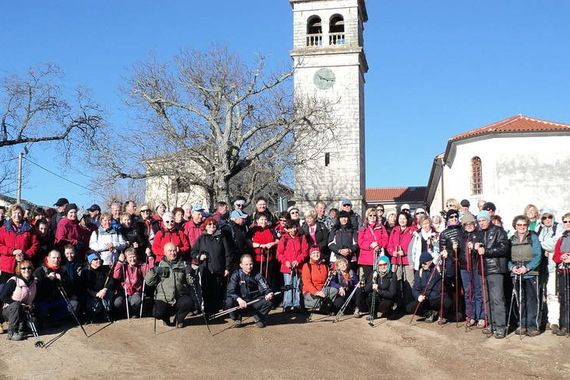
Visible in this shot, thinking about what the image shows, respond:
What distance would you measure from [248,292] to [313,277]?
1334mm

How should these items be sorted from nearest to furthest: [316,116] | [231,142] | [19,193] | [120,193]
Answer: [231,142], [316,116], [19,193], [120,193]

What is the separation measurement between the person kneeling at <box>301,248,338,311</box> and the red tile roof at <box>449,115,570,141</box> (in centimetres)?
2200

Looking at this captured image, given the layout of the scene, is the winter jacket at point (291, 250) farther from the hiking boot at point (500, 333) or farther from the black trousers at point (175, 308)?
the hiking boot at point (500, 333)

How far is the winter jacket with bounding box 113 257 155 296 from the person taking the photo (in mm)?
9578

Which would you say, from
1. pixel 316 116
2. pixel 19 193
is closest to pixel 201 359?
pixel 316 116

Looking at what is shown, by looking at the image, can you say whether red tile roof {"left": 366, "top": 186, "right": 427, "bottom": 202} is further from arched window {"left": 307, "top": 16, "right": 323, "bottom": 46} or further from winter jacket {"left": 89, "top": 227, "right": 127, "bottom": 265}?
winter jacket {"left": 89, "top": 227, "right": 127, "bottom": 265}

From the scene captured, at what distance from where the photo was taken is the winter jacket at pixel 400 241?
33.5 feet

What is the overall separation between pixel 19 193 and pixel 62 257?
20834 mm

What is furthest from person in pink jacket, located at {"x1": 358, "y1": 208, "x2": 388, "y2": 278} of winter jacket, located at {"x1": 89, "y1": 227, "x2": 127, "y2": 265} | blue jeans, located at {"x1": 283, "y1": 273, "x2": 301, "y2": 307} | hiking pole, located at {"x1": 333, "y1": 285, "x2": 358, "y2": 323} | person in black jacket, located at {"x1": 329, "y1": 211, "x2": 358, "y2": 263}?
winter jacket, located at {"x1": 89, "y1": 227, "x2": 127, "y2": 265}

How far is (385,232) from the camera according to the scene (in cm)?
1037

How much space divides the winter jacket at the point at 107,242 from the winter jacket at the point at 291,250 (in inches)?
102

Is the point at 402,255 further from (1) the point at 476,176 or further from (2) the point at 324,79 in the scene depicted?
(2) the point at 324,79

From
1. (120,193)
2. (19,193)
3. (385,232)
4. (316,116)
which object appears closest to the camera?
(385,232)

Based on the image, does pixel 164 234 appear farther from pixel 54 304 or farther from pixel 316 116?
pixel 316 116
